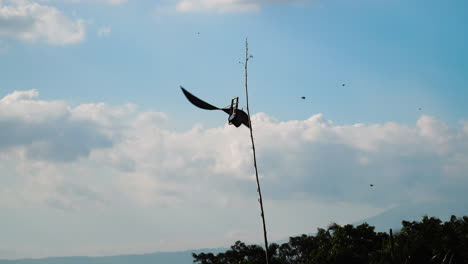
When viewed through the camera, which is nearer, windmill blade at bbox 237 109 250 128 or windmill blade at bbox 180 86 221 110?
windmill blade at bbox 180 86 221 110

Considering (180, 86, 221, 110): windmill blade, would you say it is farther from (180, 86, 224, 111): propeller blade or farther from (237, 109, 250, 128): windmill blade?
(237, 109, 250, 128): windmill blade

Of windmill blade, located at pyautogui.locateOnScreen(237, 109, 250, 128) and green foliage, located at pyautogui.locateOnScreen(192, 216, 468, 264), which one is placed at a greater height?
windmill blade, located at pyautogui.locateOnScreen(237, 109, 250, 128)

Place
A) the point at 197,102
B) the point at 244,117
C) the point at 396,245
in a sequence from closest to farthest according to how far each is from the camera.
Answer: the point at 197,102, the point at 244,117, the point at 396,245

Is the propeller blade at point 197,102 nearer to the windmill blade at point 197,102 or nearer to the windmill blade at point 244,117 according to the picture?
the windmill blade at point 197,102

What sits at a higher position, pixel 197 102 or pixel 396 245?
pixel 197 102

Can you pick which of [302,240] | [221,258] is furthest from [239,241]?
[302,240]

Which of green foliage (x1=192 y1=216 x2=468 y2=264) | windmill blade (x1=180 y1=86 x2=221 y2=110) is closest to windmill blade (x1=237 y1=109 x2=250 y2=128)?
windmill blade (x1=180 y1=86 x2=221 y2=110)

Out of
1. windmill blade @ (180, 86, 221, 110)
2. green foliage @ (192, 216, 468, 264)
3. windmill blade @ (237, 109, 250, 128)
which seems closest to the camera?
windmill blade @ (180, 86, 221, 110)

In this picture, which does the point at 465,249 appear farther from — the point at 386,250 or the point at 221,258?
the point at 221,258

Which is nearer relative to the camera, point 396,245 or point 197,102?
point 197,102

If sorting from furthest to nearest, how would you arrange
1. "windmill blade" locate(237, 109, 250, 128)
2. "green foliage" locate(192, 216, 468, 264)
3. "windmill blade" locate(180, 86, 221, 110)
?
"green foliage" locate(192, 216, 468, 264), "windmill blade" locate(237, 109, 250, 128), "windmill blade" locate(180, 86, 221, 110)

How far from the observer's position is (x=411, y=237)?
46.7 m

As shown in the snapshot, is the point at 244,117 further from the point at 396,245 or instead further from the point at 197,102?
the point at 396,245

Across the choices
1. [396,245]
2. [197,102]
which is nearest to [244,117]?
[197,102]
